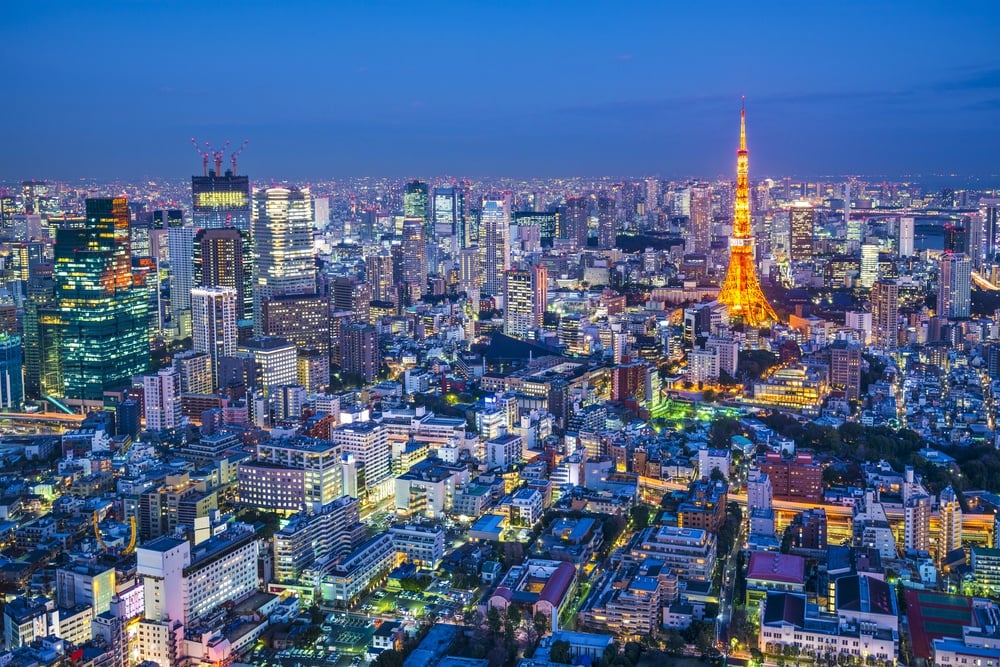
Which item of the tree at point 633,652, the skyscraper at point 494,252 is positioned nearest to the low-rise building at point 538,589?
the tree at point 633,652

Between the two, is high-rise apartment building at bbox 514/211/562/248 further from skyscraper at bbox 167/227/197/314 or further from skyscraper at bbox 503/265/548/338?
skyscraper at bbox 167/227/197/314

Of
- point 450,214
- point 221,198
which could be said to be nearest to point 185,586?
point 221,198

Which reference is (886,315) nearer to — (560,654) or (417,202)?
(560,654)

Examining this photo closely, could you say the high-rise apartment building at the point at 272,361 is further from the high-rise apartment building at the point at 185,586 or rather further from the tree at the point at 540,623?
the tree at the point at 540,623

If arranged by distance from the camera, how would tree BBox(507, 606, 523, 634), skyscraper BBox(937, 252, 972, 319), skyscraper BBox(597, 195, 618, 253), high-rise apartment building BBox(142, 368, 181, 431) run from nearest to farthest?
tree BBox(507, 606, 523, 634)
high-rise apartment building BBox(142, 368, 181, 431)
skyscraper BBox(937, 252, 972, 319)
skyscraper BBox(597, 195, 618, 253)

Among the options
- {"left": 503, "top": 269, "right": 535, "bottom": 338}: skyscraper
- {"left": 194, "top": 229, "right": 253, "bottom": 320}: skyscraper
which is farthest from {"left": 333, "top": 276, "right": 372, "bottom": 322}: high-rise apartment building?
{"left": 503, "top": 269, "right": 535, "bottom": 338}: skyscraper
